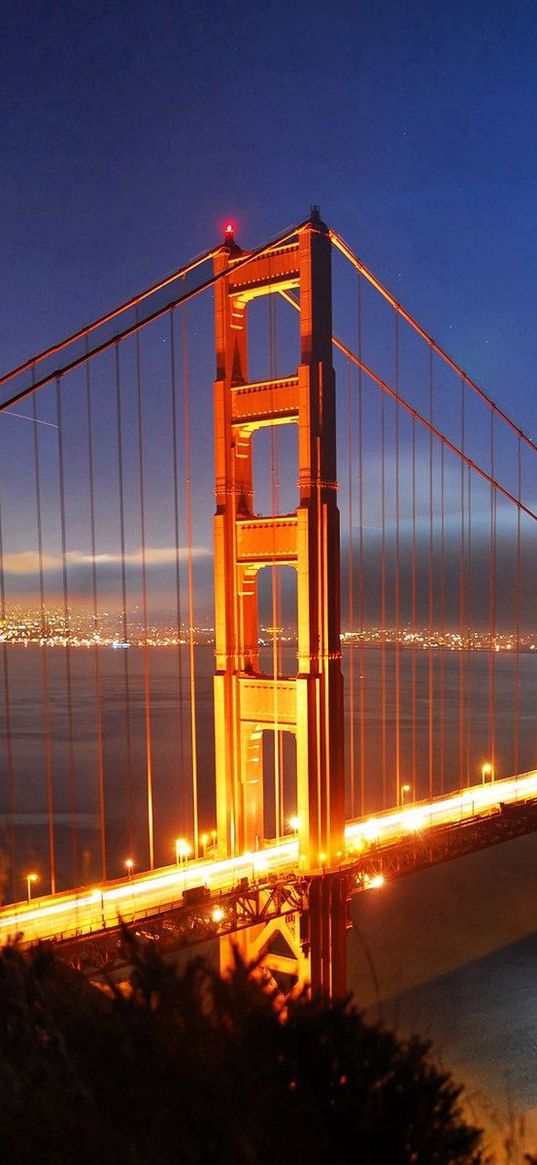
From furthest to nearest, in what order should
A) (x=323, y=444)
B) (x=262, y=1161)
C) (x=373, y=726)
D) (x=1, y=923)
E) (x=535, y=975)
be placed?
1. (x=373, y=726)
2. (x=535, y=975)
3. (x=323, y=444)
4. (x=1, y=923)
5. (x=262, y=1161)

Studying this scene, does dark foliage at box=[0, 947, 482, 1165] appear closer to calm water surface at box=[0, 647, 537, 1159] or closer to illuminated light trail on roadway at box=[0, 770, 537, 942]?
calm water surface at box=[0, 647, 537, 1159]

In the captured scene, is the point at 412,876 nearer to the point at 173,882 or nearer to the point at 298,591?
the point at 173,882

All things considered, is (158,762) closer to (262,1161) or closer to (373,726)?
(373,726)

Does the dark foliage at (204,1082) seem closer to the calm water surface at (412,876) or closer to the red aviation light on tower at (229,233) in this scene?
the calm water surface at (412,876)

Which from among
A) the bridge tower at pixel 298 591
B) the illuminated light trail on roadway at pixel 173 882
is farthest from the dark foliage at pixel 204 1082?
the bridge tower at pixel 298 591

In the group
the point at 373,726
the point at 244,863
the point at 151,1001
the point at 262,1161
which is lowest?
the point at 373,726

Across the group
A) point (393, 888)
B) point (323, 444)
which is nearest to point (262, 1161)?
point (323, 444)
